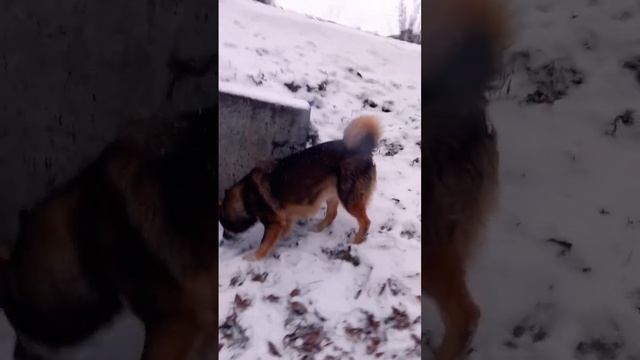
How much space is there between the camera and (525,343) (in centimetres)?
92

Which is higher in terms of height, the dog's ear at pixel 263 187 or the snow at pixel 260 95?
the snow at pixel 260 95

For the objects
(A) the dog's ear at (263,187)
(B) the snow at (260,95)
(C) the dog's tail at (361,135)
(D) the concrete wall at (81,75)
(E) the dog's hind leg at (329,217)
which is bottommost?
(E) the dog's hind leg at (329,217)

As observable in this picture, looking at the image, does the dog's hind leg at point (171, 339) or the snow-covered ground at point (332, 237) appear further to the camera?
the snow-covered ground at point (332, 237)

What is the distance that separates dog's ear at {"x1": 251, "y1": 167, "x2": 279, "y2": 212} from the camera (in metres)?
1.37

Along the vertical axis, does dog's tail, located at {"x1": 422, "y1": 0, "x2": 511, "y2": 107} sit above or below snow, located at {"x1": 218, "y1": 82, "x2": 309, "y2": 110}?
above

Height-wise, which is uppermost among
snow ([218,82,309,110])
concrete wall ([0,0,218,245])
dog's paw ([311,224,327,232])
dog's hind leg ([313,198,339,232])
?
concrete wall ([0,0,218,245])

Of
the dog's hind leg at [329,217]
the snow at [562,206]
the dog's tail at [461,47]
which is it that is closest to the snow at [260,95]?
the dog's hind leg at [329,217]

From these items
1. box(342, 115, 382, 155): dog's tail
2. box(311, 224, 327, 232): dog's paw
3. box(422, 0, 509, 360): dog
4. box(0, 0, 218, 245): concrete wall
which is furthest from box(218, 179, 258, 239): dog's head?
box(422, 0, 509, 360): dog

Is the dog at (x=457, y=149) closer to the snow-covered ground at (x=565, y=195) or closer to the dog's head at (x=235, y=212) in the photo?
the snow-covered ground at (x=565, y=195)

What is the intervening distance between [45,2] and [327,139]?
70 centimetres

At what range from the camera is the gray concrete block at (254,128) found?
1.33 meters

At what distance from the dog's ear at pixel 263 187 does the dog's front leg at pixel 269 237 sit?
1.6 inches

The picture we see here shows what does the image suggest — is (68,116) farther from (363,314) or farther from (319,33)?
(363,314)

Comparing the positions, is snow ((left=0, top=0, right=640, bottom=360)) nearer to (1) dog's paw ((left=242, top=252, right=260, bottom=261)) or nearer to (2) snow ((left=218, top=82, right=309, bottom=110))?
(1) dog's paw ((left=242, top=252, right=260, bottom=261))
